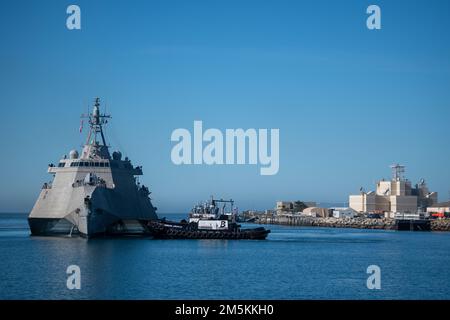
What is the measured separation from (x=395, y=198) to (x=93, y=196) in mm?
87780

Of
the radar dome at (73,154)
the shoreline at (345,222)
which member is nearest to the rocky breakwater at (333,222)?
the shoreline at (345,222)

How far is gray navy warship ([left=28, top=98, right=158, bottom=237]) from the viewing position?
196 ft

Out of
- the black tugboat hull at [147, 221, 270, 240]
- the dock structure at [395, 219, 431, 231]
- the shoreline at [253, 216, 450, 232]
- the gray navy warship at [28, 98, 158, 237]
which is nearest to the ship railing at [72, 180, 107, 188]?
the gray navy warship at [28, 98, 158, 237]

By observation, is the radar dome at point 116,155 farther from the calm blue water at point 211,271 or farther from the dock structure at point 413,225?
the dock structure at point 413,225

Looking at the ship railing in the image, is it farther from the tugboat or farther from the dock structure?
the dock structure

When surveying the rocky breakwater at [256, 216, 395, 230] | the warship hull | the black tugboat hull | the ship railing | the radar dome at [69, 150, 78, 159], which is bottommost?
the rocky breakwater at [256, 216, 395, 230]

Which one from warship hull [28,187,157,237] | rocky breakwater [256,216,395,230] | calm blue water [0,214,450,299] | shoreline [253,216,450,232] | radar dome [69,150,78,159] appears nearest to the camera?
calm blue water [0,214,450,299]

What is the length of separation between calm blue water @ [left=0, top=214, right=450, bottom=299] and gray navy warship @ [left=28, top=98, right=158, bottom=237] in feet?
7.34

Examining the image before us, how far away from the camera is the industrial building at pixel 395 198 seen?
134000mm

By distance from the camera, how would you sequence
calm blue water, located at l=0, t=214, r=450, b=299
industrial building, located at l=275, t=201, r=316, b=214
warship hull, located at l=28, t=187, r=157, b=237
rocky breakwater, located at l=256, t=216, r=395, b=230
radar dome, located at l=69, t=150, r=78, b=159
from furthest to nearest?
industrial building, located at l=275, t=201, r=316, b=214
rocky breakwater, located at l=256, t=216, r=395, b=230
radar dome, located at l=69, t=150, r=78, b=159
warship hull, located at l=28, t=187, r=157, b=237
calm blue water, located at l=0, t=214, r=450, b=299

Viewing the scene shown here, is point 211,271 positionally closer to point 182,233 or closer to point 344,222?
point 182,233

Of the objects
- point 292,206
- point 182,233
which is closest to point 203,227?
point 182,233

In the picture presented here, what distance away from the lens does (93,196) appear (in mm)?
58906

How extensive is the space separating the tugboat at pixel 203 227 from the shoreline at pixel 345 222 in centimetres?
5389
